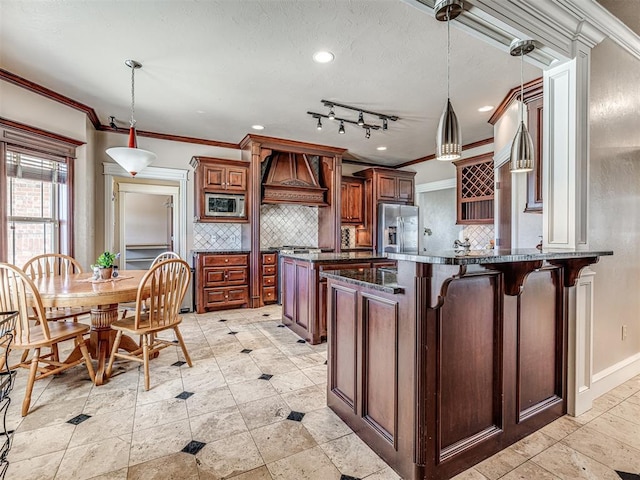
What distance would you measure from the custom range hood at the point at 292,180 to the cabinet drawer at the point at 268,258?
0.86 meters

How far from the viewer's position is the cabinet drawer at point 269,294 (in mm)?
5215

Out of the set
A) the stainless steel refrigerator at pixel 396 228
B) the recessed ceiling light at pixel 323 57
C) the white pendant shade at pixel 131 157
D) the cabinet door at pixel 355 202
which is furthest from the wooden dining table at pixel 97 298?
the stainless steel refrigerator at pixel 396 228

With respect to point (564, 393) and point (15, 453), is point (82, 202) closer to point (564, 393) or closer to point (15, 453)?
point (15, 453)

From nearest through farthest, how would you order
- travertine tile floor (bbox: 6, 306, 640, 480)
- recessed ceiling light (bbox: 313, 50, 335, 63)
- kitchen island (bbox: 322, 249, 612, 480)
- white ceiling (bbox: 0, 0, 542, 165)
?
kitchen island (bbox: 322, 249, 612, 480) < travertine tile floor (bbox: 6, 306, 640, 480) < white ceiling (bbox: 0, 0, 542, 165) < recessed ceiling light (bbox: 313, 50, 335, 63)

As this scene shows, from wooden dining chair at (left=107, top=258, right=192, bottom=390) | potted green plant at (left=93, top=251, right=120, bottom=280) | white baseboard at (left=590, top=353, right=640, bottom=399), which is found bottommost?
white baseboard at (left=590, top=353, right=640, bottom=399)

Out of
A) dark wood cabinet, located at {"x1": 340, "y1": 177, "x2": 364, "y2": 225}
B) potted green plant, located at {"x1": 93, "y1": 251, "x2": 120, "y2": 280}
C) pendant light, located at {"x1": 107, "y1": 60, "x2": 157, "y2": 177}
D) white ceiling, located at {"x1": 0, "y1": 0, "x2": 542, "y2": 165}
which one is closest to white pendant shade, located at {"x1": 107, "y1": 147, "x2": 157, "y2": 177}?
pendant light, located at {"x1": 107, "y1": 60, "x2": 157, "y2": 177}

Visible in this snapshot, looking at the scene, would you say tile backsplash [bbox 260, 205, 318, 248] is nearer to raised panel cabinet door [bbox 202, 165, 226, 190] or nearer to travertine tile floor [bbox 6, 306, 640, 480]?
raised panel cabinet door [bbox 202, 165, 226, 190]

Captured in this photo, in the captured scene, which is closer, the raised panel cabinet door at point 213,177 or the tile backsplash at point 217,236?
the raised panel cabinet door at point 213,177

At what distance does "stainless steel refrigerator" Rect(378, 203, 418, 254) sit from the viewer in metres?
6.08

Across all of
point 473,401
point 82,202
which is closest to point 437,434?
point 473,401

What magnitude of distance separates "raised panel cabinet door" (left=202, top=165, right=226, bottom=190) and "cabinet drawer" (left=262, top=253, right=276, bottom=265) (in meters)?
1.24

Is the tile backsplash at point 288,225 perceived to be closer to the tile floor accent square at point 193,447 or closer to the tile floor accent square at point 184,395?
the tile floor accent square at point 184,395

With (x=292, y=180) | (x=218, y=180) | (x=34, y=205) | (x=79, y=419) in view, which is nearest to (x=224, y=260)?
(x=218, y=180)

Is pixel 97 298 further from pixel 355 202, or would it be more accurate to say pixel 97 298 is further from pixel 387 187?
pixel 387 187
